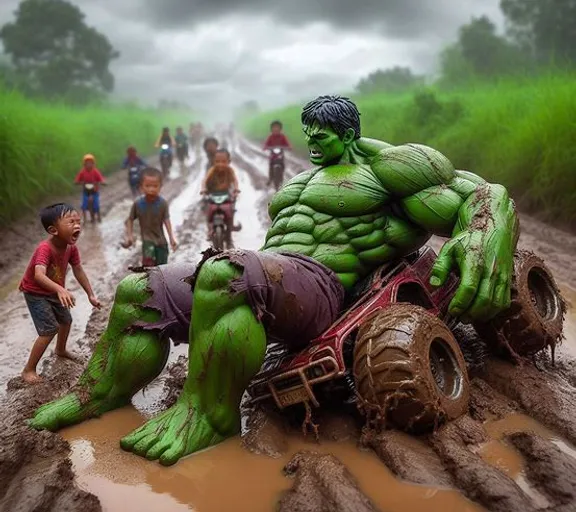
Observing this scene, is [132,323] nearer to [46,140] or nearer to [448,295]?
[448,295]

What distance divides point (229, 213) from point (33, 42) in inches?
1306

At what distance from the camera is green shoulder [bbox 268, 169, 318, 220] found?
329cm

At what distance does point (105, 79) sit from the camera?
4122cm

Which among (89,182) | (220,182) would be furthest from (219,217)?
(89,182)

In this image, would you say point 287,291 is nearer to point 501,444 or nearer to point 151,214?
point 501,444

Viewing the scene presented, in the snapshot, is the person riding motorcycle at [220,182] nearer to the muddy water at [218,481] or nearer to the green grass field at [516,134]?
the green grass field at [516,134]

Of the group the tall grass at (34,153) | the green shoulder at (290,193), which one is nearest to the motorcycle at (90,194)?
the tall grass at (34,153)

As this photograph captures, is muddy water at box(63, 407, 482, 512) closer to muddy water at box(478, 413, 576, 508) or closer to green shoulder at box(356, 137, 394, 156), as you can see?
muddy water at box(478, 413, 576, 508)

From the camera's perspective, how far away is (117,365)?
2.92 metres

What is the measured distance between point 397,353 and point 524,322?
1046 mm

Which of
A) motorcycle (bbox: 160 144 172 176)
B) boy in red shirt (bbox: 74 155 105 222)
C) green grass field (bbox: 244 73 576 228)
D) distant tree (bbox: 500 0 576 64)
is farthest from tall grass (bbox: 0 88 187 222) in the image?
distant tree (bbox: 500 0 576 64)

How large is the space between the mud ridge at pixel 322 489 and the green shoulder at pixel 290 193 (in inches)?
53.0

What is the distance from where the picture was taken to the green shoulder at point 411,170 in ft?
9.91

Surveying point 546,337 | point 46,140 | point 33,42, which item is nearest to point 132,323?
point 546,337
